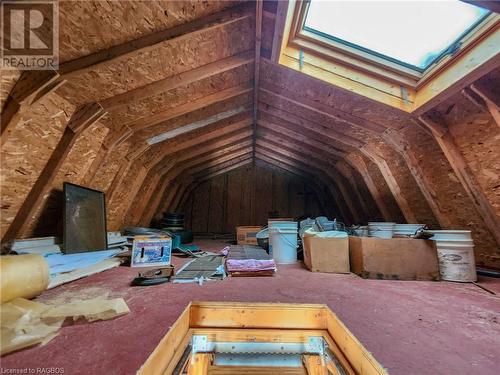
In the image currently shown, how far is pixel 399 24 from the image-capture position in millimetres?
1730

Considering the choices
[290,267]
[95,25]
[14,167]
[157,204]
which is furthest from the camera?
[157,204]

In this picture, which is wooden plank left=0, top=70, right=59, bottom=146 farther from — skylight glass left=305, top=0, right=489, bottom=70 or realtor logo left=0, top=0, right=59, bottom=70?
skylight glass left=305, top=0, right=489, bottom=70

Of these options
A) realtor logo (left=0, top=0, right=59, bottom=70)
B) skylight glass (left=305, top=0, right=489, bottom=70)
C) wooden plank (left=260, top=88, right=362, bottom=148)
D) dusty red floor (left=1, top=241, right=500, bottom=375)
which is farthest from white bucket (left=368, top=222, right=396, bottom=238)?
realtor logo (left=0, top=0, right=59, bottom=70)

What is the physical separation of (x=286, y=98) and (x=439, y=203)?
7.23 ft

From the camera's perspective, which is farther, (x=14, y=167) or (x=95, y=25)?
(x=14, y=167)

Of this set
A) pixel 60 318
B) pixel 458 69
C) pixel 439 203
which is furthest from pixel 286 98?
pixel 60 318

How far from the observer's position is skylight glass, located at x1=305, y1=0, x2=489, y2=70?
157 cm

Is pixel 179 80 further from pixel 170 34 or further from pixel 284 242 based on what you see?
pixel 284 242

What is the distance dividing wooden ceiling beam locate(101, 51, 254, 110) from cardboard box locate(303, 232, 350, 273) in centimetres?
195

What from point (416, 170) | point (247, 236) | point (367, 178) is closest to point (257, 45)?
point (416, 170)

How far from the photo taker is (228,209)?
20.8 ft

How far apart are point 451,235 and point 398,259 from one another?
522mm

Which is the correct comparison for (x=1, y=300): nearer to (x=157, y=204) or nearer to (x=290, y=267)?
(x=290, y=267)

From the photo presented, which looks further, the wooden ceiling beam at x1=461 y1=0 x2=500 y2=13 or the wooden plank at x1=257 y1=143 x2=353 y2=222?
the wooden plank at x1=257 y1=143 x2=353 y2=222
